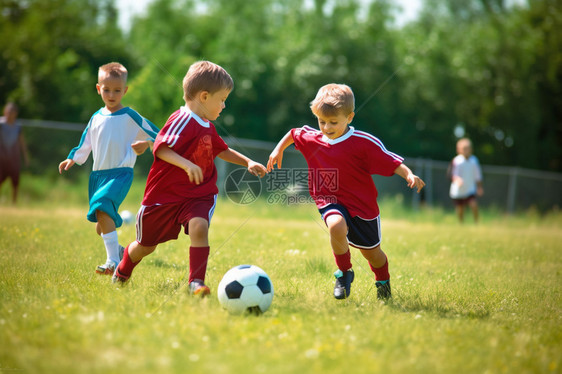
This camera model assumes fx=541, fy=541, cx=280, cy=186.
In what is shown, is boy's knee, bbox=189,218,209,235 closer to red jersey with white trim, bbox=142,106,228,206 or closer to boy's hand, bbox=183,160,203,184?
red jersey with white trim, bbox=142,106,228,206

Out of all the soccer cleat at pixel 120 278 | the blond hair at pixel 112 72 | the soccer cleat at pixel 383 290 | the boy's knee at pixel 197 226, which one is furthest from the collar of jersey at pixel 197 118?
the soccer cleat at pixel 383 290

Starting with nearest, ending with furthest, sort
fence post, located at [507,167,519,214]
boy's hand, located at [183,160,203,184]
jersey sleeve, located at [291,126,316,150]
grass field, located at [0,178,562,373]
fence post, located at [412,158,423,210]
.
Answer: grass field, located at [0,178,562,373]
boy's hand, located at [183,160,203,184]
jersey sleeve, located at [291,126,316,150]
fence post, located at [412,158,423,210]
fence post, located at [507,167,519,214]

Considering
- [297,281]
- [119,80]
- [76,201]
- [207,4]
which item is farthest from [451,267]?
[207,4]

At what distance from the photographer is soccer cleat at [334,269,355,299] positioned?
4.90m

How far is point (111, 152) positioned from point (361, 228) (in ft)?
9.08

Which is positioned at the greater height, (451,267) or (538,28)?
(538,28)

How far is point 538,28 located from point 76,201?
2027cm

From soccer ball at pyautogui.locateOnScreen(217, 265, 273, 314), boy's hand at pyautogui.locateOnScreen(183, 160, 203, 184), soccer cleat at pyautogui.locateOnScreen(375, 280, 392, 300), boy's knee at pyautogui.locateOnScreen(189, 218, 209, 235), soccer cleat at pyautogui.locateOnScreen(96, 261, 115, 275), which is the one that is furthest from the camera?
soccer cleat at pyautogui.locateOnScreen(96, 261, 115, 275)

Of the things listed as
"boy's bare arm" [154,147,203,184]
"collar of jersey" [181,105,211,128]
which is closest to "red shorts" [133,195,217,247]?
"boy's bare arm" [154,147,203,184]

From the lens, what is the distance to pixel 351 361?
318 cm

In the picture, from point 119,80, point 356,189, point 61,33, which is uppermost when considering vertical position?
point 61,33

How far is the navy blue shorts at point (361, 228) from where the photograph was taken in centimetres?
509

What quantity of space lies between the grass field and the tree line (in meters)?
12.1

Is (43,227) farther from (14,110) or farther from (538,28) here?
(538,28)
